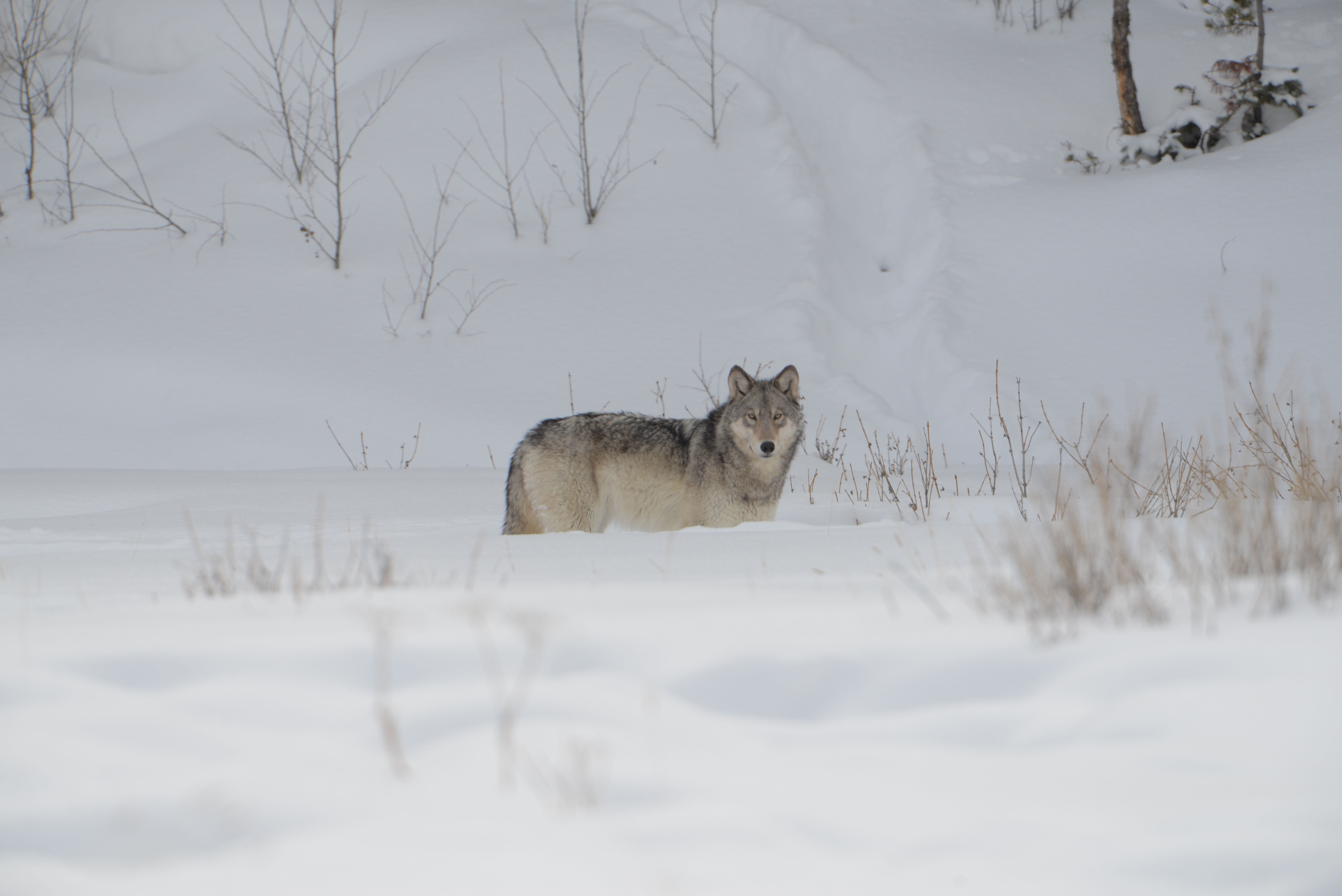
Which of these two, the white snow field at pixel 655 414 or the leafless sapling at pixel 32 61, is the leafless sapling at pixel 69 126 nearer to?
the leafless sapling at pixel 32 61

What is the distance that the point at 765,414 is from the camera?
6004mm

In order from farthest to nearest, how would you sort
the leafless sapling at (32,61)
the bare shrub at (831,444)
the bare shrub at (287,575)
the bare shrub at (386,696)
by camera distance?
1. the leafless sapling at (32,61)
2. the bare shrub at (831,444)
3. the bare shrub at (287,575)
4. the bare shrub at (386,696)

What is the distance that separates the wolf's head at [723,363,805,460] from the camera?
19.6ft

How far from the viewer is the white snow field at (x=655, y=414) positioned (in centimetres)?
147

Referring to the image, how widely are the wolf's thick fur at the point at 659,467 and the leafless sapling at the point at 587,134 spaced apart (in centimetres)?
723

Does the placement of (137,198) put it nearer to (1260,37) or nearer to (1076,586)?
(1076,586)

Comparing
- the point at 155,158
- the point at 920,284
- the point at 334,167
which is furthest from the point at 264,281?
the point at 920,284

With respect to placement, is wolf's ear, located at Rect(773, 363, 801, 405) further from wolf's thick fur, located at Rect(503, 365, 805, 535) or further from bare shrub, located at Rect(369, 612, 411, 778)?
bare shrub, located at Rect(369, 612, 411, 778)

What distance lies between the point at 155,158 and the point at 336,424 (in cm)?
748

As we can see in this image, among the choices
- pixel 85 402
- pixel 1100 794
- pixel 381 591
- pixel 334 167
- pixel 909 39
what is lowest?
pixel 1100 794

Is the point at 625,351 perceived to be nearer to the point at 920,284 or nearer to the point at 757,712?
the point at 920,284

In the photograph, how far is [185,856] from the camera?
55.8 inches

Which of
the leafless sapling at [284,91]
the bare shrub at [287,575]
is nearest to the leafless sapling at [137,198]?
the leafless sapling at [284,91]

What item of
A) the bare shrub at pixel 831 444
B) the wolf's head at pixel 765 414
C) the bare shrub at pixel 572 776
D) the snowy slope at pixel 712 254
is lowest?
the bare shrub at pixel 572 776
